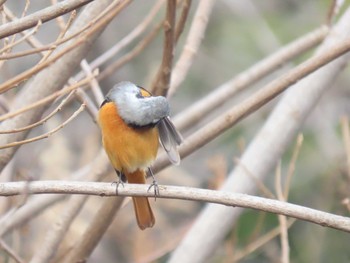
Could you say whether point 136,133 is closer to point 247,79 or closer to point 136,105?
point 136,105

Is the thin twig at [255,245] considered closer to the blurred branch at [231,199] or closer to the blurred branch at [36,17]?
the blurred branch at [231,199]

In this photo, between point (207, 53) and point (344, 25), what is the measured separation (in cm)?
323

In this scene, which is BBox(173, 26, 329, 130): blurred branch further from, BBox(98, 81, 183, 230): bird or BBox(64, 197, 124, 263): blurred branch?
BBox(64, 197, 124, 263): blurred branch

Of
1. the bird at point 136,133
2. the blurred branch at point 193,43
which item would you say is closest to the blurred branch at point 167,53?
the bird at point 136,133

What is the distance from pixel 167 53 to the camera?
7.40ft

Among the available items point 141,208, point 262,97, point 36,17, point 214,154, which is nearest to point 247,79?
point 141,208

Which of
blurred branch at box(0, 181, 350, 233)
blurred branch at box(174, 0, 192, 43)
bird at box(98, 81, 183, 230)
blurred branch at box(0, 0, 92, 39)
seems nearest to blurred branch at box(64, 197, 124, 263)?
bird at box(98, 81, 183, 230)

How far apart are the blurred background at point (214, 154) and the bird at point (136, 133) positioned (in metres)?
0.18

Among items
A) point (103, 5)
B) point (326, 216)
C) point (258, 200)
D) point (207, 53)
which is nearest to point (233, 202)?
point (258, 200)

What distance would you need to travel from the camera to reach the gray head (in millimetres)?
2055

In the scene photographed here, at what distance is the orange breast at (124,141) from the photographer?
2389 mm

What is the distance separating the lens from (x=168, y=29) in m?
2.18

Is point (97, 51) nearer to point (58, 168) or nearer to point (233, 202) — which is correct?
point (58, 168)

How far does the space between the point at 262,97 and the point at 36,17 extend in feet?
2.67
